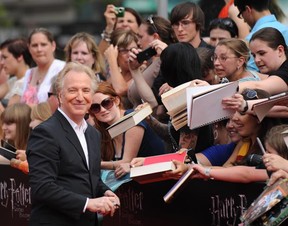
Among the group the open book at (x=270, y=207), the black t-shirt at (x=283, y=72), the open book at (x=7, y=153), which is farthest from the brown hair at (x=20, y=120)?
the open book at (x=270, y=207)

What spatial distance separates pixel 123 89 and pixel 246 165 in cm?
289

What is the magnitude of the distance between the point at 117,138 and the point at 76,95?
1.59 meters

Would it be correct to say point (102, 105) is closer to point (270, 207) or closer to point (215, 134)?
point (215, 134)

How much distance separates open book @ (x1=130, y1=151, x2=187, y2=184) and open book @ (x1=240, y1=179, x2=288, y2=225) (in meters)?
1.04

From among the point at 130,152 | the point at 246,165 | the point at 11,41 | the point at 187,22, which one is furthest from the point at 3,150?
the point at 11,41

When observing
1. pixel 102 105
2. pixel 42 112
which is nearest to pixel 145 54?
pixel 102 105

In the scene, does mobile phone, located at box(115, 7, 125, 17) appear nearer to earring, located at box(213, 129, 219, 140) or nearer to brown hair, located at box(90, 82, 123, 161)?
brown hair, located at box(90, 82, 123, 161)

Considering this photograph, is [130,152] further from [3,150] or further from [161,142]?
[3,150]

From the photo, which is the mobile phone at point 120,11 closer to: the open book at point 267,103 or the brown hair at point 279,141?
the open book at point 267,103

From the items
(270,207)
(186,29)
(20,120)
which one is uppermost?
(186,29)

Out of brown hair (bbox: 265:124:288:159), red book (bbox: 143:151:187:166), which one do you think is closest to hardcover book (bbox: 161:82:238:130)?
red book (bbox: 143:151:187:166)

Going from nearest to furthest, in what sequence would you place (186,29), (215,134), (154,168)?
(154,168)
(215,134)
(186,29)

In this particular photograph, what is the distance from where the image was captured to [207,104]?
7.49 meters

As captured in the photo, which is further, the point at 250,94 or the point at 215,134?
the point at 215,134
